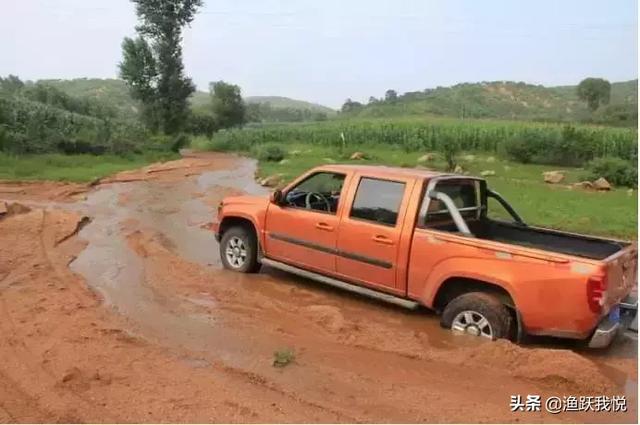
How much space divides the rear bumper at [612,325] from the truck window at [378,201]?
2147 mm

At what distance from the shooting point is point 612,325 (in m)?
5.35

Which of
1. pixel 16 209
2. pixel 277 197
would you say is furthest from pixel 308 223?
pixel 16 209

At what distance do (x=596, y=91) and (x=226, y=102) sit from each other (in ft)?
142

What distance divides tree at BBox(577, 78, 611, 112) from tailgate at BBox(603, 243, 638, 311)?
7066cm

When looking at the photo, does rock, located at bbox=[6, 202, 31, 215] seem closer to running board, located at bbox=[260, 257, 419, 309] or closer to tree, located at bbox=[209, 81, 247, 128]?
running board, located at bbox=[260, 257, 419, 309]

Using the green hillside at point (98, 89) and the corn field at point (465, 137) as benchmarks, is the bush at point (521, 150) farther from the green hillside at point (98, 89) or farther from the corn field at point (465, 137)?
the green hillside at point (98, 89)

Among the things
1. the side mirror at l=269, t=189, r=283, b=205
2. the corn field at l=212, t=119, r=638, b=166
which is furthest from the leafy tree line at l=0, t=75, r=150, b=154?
the side mirror at l=269, t=189, r=283, b=205

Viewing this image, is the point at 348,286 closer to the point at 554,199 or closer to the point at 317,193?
the point at 317,193

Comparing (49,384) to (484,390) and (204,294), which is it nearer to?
(204,294)

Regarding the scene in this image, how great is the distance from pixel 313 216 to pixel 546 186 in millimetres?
13841

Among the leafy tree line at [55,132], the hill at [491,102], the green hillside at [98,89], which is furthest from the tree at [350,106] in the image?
the leafy tree line at [55,132]

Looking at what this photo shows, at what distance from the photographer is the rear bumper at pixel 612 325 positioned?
516cm

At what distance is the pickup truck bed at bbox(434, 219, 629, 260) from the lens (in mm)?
5977

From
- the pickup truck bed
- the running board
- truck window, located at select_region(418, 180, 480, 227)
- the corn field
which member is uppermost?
the corn field
